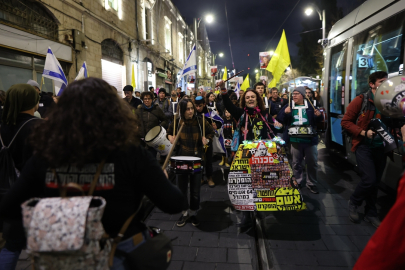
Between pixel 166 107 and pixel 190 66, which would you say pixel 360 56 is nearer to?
pixel 190 66

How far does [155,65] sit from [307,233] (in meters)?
21.1

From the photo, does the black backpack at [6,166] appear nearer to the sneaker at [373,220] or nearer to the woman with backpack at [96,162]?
the woman with backpack at [96,162]

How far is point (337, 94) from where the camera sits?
22.1 ft

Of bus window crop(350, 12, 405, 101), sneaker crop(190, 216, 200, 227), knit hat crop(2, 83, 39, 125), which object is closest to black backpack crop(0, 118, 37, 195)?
knit hat crop(2, 83, 39, 125)

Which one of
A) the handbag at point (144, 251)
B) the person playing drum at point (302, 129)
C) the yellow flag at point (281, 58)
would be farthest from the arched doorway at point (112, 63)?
the handbag at point (144, 251)

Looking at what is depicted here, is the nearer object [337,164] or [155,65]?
[337,164]

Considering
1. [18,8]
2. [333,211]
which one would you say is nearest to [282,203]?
[333,211]

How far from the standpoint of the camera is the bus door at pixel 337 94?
640 cm

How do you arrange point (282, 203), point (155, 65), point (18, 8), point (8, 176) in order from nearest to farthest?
point (8, 176)
point (282, 203)
point (18, 8)
point (155, 65)

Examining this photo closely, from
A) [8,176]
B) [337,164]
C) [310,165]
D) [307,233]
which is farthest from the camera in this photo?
[337,164]

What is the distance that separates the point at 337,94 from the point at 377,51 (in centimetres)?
184

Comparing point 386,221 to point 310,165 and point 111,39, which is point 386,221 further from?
point 111,39

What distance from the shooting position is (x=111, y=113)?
1.37 metres

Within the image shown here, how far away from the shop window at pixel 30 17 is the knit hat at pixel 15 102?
815 cm
